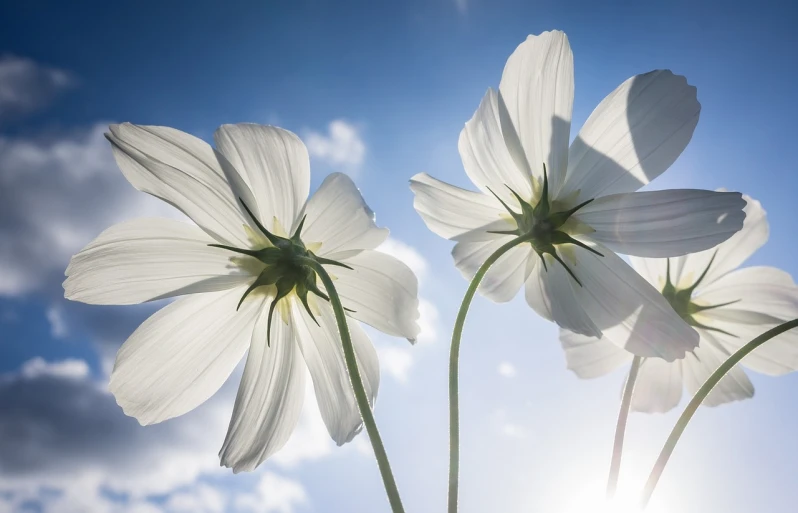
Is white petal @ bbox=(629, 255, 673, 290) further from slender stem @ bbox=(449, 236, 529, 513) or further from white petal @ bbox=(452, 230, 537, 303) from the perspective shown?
slender stem @ bbox=(449, 236, 529, 513)

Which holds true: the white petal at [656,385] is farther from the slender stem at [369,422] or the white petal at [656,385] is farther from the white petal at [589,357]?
the slender stem at [369,422]

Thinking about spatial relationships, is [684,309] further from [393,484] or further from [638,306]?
[393,484]

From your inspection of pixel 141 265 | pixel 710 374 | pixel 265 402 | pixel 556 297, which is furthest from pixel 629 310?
pixel 141 265

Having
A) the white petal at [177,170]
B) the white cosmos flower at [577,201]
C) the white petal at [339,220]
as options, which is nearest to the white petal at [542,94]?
the white cosmos flower at [577,201]

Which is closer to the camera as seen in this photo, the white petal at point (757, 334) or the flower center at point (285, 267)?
the flower center at point (285, 267)

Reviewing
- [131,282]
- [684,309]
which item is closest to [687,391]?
[684,309]
